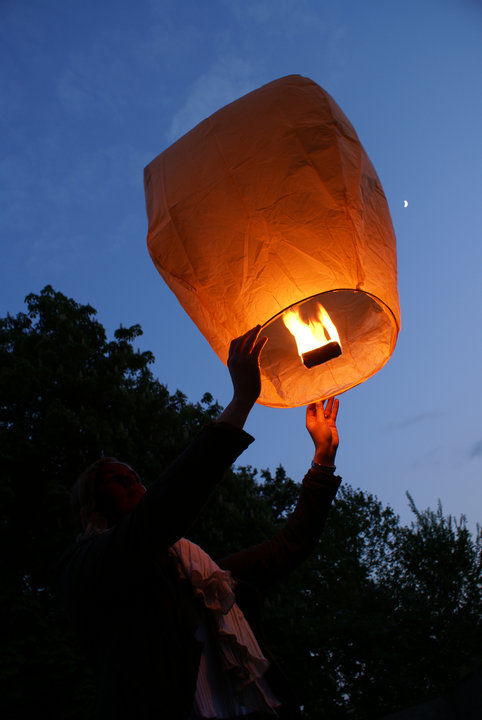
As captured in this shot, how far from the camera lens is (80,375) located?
31.2ft

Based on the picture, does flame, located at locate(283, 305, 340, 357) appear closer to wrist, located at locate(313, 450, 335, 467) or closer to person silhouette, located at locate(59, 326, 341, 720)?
person silhouette, located at locate(59, 326, 341, 720)

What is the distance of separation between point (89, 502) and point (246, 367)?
0.80 metres

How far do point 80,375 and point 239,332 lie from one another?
834 centimetres

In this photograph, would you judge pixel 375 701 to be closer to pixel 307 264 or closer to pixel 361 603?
pixel 361 603

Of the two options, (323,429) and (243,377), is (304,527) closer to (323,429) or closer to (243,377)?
(323,429)

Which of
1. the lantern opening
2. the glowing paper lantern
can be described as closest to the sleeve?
the glowing paper lantern

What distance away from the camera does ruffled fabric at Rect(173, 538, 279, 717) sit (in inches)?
60.4

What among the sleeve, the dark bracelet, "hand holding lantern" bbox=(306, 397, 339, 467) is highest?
"hand holding lantern" bbox=(306, 397, 339, 467)

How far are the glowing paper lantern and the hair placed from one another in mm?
685

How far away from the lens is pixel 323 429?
2262mm

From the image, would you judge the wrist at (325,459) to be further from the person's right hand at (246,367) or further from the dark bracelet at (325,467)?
the person's right hand at (246,367)

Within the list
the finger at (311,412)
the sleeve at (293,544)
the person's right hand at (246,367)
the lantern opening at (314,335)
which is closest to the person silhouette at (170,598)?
the person's right hand at (246,367)

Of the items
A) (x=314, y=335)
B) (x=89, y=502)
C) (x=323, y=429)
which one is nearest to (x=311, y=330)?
(x=314, y=335)

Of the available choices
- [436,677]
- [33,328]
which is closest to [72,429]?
[33,328]
